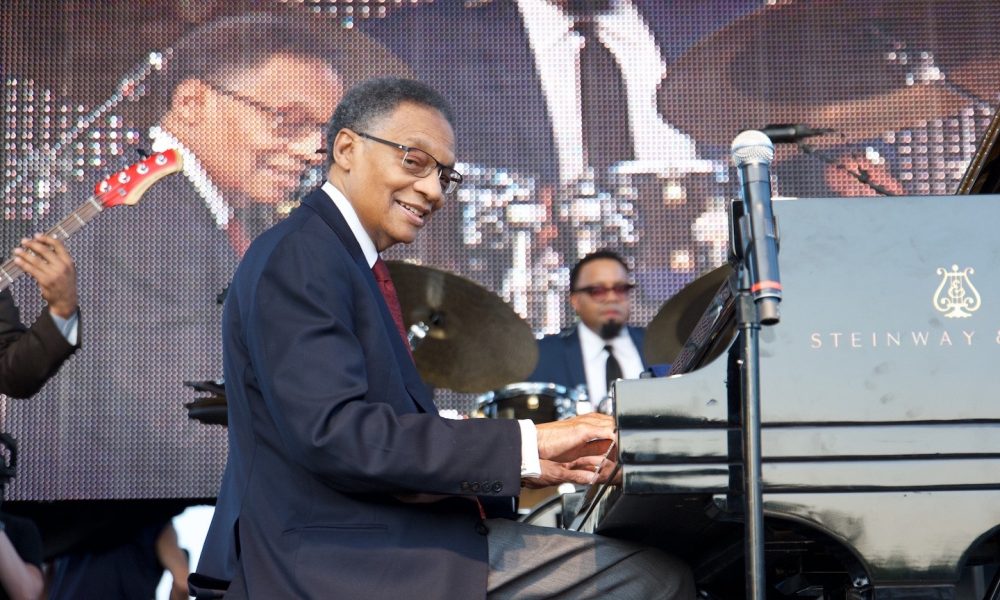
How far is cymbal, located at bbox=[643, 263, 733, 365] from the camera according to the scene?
5453 millimetres

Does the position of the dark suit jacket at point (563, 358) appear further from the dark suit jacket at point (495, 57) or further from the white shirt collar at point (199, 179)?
the white shirt collar at point (199, 179)

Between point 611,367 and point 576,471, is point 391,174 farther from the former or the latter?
point 611,367

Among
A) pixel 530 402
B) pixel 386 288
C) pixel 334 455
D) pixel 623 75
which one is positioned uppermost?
pixel 623 75

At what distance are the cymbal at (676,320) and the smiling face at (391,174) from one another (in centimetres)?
273

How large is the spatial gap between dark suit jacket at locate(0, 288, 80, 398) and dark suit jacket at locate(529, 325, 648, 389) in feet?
7.29

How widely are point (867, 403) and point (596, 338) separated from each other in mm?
3896

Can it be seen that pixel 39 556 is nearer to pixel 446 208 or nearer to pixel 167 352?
pixel 167 352

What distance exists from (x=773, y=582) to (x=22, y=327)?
128 inches

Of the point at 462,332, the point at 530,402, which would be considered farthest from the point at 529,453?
the point at 462,332

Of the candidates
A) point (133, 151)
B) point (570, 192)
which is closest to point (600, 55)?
point (570, 192)

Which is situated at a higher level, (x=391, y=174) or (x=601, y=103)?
(x=601, y=103)

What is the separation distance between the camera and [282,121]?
6.62 m

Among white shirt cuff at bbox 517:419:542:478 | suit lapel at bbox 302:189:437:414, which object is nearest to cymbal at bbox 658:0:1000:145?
suit lapel at bbox 302:189:437:414

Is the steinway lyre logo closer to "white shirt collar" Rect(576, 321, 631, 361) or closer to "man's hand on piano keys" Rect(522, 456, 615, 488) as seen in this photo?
"man's hand on piano keys" Rect(522, 456, 615, 488)
